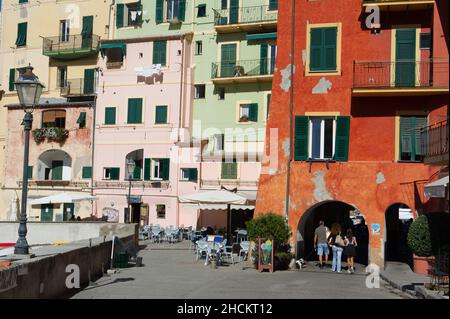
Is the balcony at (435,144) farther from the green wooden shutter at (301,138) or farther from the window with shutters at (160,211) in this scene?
the window with shutters at (160,211)

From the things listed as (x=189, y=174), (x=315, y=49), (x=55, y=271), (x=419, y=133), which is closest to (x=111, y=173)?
(x=189, y=174)

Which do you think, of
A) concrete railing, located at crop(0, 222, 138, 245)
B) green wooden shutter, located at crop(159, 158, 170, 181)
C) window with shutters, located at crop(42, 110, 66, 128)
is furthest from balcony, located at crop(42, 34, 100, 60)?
concrete railing, located at crop(0, 222, 138, 245)

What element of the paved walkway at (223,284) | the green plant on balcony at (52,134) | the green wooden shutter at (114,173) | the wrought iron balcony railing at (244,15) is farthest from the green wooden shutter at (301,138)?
the green plant on balcony at (52,134)

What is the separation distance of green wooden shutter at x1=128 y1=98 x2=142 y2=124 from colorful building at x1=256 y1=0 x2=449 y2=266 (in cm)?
2057

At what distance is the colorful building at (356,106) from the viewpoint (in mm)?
23031

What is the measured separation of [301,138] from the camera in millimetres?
24234

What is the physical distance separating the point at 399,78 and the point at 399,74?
15 centimetres

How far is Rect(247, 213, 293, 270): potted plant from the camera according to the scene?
22516mm

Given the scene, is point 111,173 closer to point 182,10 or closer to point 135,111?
point 135,111

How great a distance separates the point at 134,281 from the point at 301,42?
35.6 feet

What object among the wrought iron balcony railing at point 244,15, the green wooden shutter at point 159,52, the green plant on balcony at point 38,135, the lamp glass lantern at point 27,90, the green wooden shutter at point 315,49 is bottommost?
the lamp glass lantern at point 27,90

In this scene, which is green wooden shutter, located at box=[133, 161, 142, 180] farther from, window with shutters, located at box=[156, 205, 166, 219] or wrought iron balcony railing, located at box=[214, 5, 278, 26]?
wrought iron balcony railing, located at box=[214, 5, 278, 26]

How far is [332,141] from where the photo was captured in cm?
2398

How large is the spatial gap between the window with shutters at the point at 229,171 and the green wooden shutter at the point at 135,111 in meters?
6.88
